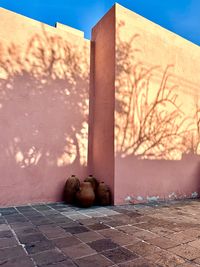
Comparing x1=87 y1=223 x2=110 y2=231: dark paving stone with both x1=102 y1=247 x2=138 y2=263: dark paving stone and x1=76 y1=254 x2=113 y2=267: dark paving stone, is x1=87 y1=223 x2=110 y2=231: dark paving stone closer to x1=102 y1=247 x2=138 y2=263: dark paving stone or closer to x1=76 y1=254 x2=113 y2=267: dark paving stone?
x1=102 y1=247 x2=138 y2=263: dark paving stone

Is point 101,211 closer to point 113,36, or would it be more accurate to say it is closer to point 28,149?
point 28,149

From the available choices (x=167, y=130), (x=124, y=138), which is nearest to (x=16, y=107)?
(x=124, y=138)

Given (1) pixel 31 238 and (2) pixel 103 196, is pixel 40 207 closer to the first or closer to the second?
(2) pixel 103 196

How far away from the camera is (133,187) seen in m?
4.06

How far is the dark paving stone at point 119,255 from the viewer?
1800 millimetres

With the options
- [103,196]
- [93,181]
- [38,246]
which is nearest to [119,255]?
[38,246]

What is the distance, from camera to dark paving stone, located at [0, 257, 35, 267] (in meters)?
1.66

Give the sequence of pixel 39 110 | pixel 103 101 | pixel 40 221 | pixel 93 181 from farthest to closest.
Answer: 1. pixel 103 101
2. pixel 93 181
3. pixel 39 110
4. pixel 40 221

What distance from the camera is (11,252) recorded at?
1.88 meters

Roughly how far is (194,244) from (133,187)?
1.93 meters

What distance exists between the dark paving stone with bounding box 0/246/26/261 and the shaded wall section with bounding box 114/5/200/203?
6.90 ft

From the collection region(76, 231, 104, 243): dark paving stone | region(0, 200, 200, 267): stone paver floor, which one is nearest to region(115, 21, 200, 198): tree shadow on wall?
region(0, 200, 200, 267): stone paver floor

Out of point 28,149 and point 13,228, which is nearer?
point 13,228

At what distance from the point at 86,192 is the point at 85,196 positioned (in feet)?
0.20
